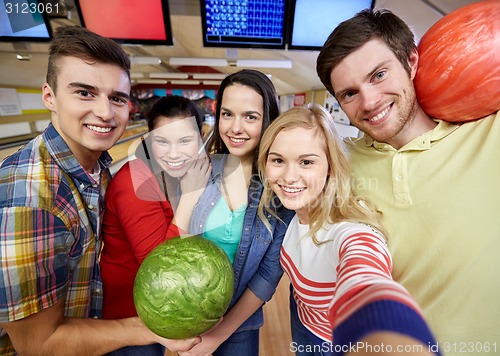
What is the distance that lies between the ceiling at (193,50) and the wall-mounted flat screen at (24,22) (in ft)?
0.33

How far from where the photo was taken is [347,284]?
497 mm

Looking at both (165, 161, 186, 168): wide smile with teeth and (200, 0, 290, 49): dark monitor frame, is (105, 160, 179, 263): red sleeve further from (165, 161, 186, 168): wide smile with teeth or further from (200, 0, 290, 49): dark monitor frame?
(200, 0, 290, 49): dark monitor frame

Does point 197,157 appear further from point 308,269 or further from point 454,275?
point 454,275

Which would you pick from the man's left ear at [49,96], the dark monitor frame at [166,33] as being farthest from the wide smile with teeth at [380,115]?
the dark monitor frame at [166,33]

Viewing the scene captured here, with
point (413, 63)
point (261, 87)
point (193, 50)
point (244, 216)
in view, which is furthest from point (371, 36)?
point (193, 50)

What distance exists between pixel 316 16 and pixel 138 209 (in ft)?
6.03

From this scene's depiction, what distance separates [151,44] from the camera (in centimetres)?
203

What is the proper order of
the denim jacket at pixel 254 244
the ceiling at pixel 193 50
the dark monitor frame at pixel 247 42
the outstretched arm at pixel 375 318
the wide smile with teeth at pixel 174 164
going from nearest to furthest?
1. the outstretched arm at pixel 375 318
2. the denim jacket at pixel 254 244
3. the wide smile with teeth at pixel 174 164
4. the dark monitor frame at pixel 247 42
5. the ceiling at pixel 193 50

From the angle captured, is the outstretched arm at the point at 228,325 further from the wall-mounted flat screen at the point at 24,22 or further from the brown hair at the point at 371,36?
the wall-mounted flat screen at the point at 24,22

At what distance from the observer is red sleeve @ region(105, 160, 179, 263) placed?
2.98 ft

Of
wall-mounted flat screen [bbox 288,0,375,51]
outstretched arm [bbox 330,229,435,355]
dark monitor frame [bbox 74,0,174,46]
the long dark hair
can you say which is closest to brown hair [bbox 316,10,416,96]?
the long dark hair

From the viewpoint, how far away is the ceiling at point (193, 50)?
227 centimetres

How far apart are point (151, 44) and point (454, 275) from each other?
7.29ft

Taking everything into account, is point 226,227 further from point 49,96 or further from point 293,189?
point 49,96
